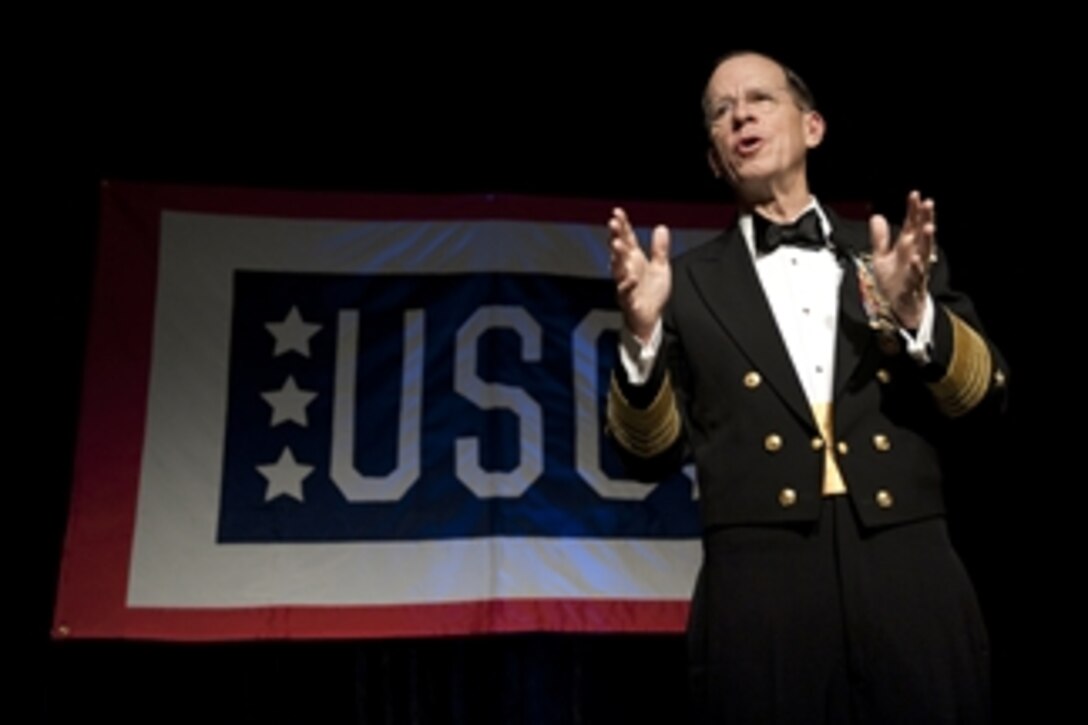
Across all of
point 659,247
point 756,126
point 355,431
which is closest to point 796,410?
point 659,247

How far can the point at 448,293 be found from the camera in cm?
264

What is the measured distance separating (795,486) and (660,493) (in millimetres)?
1319

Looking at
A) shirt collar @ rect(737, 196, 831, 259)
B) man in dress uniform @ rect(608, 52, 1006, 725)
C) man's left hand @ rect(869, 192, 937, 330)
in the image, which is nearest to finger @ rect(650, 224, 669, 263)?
man in dress uniform @ rect(608, 52, 1006, 725)

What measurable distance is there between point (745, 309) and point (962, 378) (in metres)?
0.27

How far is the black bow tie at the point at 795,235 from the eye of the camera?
1.40m

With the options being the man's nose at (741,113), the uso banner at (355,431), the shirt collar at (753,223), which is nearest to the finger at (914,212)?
the shirt collar at (753,223)

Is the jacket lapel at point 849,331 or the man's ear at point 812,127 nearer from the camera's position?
the jacket lapel at point 849,331

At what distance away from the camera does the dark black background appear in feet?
8.29

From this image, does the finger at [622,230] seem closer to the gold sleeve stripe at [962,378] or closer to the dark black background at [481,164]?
the gold sleeve stripe at [962,378]

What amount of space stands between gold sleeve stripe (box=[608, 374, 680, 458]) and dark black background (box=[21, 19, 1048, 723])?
4.55 ft

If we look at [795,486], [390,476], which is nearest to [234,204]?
[390,476]

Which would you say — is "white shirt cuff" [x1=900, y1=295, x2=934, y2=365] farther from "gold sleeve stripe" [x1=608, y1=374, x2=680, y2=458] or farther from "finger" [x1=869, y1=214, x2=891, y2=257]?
"gold sleeve stripe" [x1=608, y1=374, x2=680, y2=458]

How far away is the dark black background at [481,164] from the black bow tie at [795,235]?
1.39 metres

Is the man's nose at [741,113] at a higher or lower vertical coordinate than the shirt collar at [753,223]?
higher
